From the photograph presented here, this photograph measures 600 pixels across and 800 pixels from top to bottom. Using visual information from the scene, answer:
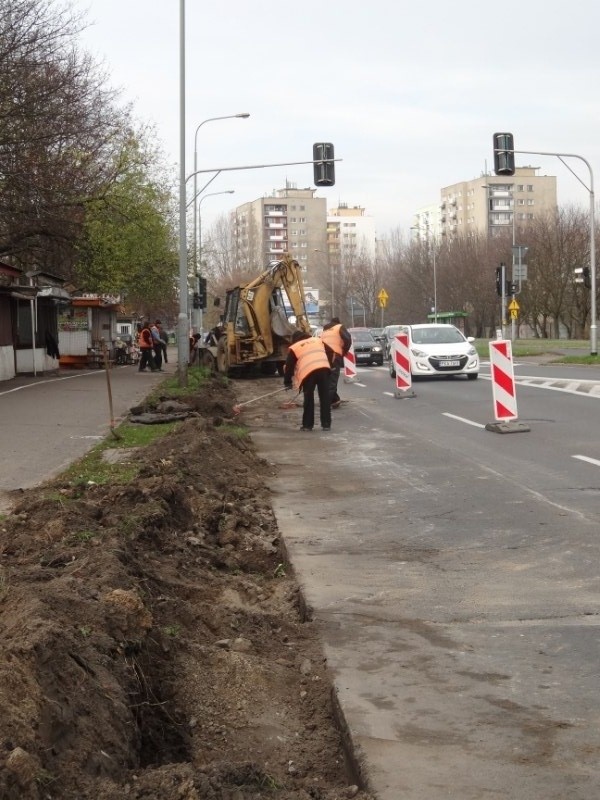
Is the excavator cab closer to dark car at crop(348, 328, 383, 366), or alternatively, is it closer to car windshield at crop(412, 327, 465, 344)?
car windshield at crop(412, 327, 465, 344)

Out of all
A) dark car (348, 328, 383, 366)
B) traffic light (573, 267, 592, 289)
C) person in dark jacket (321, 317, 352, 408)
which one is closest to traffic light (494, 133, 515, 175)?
person in dark jacket (321, 317, 352, 408)

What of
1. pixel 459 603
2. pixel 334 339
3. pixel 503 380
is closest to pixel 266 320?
pixel 334 339

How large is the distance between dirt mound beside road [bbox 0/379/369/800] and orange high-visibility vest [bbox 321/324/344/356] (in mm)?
12141

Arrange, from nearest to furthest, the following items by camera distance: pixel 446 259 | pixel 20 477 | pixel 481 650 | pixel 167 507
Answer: pixel 481 650, pixel 167 507, pixel 20 477, pixel 446 259

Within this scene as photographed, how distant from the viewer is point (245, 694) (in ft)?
16.5

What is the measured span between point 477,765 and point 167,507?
5.05m

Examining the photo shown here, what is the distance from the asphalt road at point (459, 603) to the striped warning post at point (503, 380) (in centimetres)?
150

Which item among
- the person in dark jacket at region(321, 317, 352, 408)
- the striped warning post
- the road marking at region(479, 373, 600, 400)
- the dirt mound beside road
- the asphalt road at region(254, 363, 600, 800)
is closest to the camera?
the dirt mound beside road

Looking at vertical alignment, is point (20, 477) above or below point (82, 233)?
below

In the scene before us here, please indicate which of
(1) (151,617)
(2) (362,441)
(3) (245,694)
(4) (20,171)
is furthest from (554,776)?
(4) (20,171)

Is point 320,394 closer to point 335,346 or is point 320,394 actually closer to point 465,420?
point 465,420

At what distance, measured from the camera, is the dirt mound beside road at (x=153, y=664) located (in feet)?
11.7

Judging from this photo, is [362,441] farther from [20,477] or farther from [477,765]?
[477,765]

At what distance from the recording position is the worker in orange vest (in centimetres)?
1709
